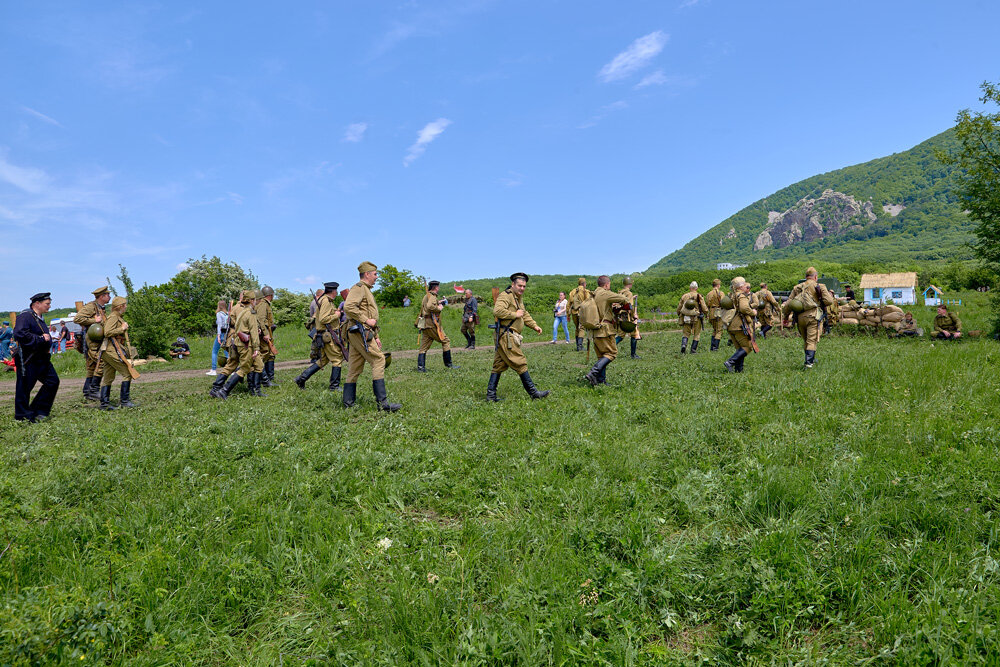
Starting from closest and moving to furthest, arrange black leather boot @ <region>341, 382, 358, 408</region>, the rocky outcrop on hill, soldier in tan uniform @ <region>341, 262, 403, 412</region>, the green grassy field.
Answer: the green grassy field → soldier in tan uniform @ <region>341, 262, 403, 412</region> → black leather boot @ <region>341, 382, 358, 408</region> → the rocky outcrop on hill

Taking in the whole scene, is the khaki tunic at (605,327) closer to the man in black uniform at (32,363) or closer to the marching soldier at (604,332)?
the marching soldier at (604,332)

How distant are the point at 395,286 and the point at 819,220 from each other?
188 m

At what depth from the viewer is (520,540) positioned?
3.58 m

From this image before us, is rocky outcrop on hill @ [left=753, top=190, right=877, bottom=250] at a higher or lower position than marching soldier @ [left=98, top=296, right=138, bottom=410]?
higher

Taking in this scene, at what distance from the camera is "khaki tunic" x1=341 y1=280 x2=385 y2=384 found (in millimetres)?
8508

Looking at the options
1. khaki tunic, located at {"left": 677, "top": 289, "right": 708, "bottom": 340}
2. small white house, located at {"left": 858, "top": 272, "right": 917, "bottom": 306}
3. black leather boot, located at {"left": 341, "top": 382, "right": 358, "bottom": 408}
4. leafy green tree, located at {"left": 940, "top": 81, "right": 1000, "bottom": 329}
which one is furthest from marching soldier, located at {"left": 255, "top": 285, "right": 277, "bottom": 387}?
small white house, located at {"left": 858, "top": 272, "right": 917, "bottom": 306}

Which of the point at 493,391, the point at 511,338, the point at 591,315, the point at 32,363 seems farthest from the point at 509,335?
the point at 32,363

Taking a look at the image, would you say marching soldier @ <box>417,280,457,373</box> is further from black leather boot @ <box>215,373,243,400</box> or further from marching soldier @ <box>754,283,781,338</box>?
marching soldier @ <box>754,283,781,338</box>

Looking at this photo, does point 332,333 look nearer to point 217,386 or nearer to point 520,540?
point 217,386

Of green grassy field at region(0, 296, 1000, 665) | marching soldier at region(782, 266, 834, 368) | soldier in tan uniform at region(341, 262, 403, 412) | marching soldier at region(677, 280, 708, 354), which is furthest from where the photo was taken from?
marching soldier at region(677, 280, 708, 354)

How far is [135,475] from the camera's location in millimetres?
4977

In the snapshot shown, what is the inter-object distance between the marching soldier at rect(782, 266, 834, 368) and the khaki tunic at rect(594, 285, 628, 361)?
186 inches

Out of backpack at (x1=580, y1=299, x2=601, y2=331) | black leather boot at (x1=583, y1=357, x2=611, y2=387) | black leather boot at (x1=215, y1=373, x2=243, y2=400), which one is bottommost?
black leather boot at (x1=583, y1=357, x2=611, y2=387)

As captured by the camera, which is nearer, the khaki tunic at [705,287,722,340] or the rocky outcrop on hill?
the khaki tunic at [705,287,722,340]
